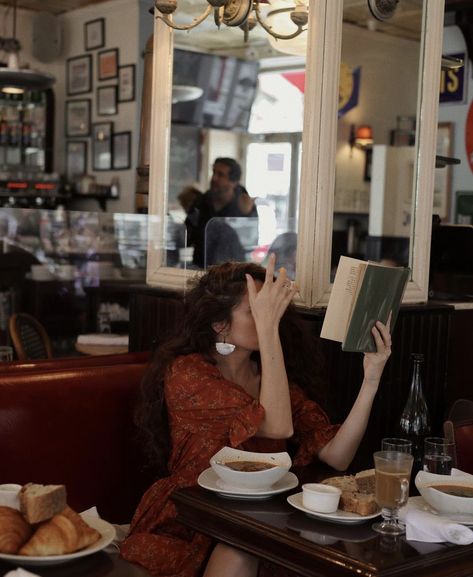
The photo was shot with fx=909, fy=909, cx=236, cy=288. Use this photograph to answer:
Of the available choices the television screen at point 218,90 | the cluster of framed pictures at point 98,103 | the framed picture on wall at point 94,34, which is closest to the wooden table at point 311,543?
the television screen at point 218,90

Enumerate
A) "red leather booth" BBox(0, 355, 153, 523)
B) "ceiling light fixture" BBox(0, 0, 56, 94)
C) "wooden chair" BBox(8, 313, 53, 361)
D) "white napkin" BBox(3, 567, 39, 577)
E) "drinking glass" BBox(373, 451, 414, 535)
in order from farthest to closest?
"ceiling light fixture" BBox(0, 0, 56, 94)
"wooden chair" BBox(8, 313, 53, 361)
"red leather booth" BBox(0, 355, 153, 523)
"drinking glass" BBox(373, 451, 414, 535)
"white napkin" BBox(3, 567, 39, 577)

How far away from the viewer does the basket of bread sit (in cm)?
166

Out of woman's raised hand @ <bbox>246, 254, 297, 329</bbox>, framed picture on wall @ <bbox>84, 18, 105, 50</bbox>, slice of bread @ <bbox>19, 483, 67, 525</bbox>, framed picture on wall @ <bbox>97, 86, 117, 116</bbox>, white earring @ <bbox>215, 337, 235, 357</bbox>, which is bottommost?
slice of bread @ <bbox>19, 483, 67, 525</bbox>

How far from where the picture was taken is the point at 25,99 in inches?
368

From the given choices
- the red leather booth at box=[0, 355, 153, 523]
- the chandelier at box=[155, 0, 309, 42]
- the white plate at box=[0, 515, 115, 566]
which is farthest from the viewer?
the chandelier at box=[155, 0, 309, 42]

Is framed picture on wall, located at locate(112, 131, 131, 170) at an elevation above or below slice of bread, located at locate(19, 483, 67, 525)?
above

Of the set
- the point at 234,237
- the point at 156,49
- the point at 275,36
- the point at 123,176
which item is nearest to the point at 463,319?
the point at 234,237

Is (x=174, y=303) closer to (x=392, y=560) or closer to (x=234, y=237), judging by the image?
(x=234, y=237)

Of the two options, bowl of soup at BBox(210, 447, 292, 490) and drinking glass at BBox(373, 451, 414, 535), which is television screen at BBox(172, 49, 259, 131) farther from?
drinking glass at BBox(373, 451, 414, 535)

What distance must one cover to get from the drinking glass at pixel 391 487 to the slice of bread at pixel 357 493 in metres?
0.04

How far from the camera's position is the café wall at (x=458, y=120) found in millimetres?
8914

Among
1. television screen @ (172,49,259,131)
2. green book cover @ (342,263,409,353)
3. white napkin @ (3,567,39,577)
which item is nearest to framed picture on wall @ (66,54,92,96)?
television screen @ (172,49,259,131)

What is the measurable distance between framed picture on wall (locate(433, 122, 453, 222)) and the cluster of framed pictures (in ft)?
10.1

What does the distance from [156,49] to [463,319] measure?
1.83m
